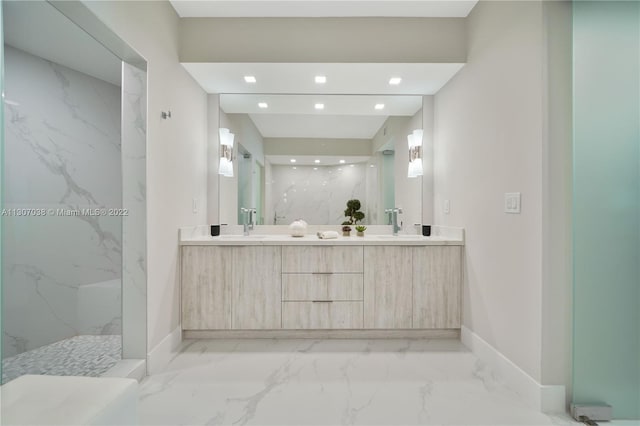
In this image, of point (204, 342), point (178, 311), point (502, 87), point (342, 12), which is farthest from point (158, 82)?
point (502, 87)

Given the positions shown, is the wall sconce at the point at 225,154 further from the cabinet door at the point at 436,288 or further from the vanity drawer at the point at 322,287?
the cabinet door at the point at 436,288

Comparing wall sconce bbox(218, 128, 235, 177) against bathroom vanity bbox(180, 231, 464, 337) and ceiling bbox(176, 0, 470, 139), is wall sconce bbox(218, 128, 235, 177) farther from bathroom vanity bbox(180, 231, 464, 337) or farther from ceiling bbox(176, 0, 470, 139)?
bathroom vanity bbox(180, 231, 464, 337)

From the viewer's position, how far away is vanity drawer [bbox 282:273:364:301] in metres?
2.61

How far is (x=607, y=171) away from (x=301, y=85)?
87.2 inches

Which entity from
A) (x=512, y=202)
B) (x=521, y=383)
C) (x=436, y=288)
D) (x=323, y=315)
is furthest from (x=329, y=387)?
(x=512, y=202)

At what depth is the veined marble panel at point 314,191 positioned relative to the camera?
127 inches

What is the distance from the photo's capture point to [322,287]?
262cm

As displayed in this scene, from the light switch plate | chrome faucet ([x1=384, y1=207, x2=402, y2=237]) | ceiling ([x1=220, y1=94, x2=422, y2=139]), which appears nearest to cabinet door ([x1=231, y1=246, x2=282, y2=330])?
chrome faucet ([x1=384, y1=207, x2=402, y2=237])

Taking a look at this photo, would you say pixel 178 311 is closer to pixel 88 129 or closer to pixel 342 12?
pixel 88 129

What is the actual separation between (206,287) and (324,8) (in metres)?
2.27

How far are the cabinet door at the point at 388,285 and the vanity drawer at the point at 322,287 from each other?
3.5 inches

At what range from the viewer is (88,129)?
2.90 m

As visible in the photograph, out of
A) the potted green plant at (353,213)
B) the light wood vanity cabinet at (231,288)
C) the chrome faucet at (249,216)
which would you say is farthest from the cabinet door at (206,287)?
the potted green plant at (353,213)

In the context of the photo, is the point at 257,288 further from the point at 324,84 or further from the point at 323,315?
the point at 324,84
